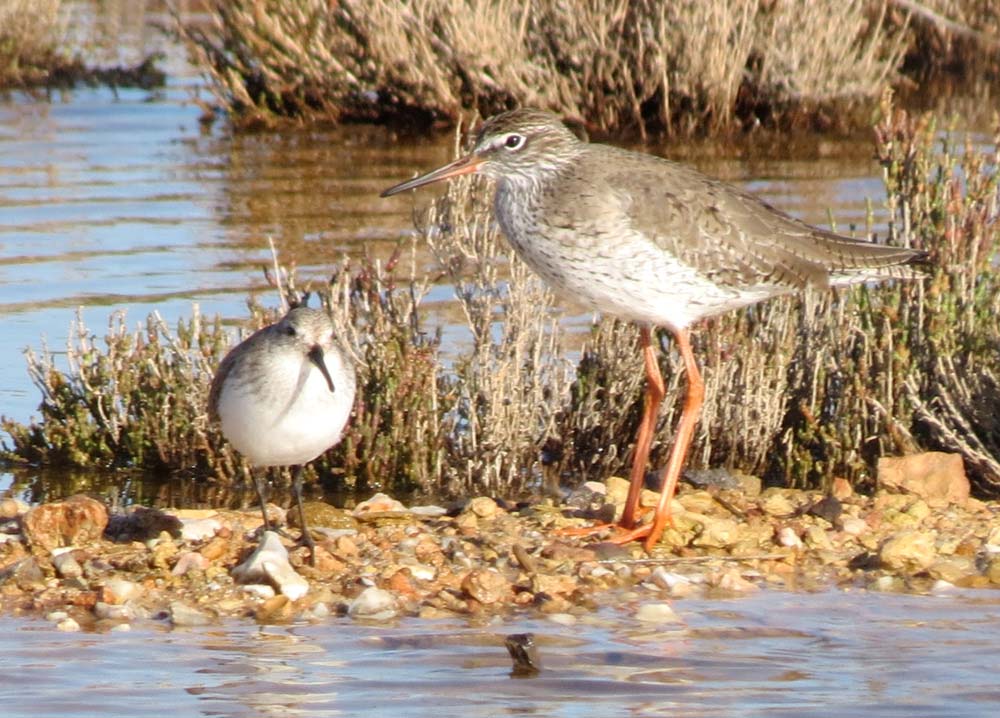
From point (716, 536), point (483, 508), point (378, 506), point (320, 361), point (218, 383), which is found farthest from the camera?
point (378, 506)

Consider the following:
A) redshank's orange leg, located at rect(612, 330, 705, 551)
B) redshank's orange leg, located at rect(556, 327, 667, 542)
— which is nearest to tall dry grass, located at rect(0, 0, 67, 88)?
redshank's orange leg, located at rect(556, 327, 667, 542)

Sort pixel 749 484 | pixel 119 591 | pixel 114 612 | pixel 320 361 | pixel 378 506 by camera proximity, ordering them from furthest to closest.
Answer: pixel 749 484 < pixel 378 506 < pixel 320 361 < pixel 119 591 < pixel 114 612

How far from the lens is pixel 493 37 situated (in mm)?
15195

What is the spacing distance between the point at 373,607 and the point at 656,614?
3.35 feet

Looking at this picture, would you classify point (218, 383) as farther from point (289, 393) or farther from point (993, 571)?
point (993, 571)

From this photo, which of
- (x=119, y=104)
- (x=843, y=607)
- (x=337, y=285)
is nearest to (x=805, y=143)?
(x=119, y=104)

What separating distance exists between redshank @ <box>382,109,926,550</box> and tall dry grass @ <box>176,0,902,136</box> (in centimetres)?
805

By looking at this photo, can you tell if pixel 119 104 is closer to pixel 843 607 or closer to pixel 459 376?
pixel 459 376

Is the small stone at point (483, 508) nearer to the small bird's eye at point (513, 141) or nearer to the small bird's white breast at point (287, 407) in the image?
the small bird's white breast at point (287, 407)

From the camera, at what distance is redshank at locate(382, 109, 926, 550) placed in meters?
6.71

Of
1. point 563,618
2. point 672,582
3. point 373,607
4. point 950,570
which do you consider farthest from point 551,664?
point 950,570

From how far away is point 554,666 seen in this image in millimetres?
5516

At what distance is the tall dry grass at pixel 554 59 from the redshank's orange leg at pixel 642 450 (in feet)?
26.8

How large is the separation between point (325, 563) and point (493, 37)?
31.3 feet
